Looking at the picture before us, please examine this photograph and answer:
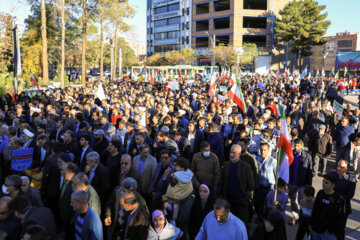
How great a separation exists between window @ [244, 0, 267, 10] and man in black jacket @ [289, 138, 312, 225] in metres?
61.1

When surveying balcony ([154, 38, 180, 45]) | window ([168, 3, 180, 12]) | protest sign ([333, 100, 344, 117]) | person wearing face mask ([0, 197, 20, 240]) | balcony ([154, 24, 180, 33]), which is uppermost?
window ([168, 3, 180, 12])

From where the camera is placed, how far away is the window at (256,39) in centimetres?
6250

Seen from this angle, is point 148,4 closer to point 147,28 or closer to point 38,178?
point 147,28

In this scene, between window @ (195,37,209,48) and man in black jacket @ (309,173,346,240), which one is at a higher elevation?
window @ (195,37,209,48)

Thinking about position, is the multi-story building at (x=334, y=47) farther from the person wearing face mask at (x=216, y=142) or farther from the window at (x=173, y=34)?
the person wearing face mask at (x=216, y=142)

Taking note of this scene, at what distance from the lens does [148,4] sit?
89.3 meters

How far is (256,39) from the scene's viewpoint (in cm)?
6297

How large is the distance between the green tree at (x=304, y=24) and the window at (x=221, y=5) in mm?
12239

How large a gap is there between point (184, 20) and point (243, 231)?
73351mm

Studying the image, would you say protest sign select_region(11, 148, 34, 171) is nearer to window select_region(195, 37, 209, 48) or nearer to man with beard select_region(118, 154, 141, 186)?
man with beard select_region(118, 154, 141, 186)

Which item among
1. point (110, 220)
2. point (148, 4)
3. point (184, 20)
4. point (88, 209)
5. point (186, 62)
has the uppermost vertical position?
point (148, 4)

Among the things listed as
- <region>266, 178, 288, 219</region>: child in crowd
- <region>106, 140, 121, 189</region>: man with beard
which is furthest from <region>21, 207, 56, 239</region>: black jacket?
<region>266, 178, 288, 219</region>: child in crowd

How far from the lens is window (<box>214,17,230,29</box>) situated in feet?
Answer: 213

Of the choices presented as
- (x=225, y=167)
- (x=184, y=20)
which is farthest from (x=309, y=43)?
(x=225, y=167)
